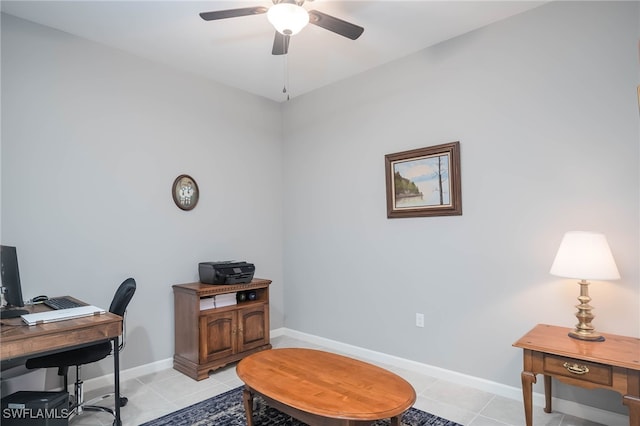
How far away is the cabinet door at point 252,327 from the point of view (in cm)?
335

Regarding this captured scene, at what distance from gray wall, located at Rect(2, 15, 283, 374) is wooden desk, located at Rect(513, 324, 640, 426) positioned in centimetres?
284

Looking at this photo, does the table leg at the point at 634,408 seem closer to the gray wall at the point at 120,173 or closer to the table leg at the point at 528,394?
the table leg at the point at 528,394

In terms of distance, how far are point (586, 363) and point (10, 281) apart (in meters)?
3.20

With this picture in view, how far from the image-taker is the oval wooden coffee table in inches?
67.5

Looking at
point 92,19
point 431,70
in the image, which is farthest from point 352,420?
point 92,19

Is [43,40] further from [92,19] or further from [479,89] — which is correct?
[479,89]

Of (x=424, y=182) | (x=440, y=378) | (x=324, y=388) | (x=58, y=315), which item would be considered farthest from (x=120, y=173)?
(x=440, y=378)

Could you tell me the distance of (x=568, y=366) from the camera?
194 cm

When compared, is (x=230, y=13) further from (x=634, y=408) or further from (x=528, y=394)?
(x=634, y=408)

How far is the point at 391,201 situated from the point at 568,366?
1817 millimetres

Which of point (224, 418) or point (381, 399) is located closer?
point (381, 399)

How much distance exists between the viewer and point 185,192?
11.4 ft

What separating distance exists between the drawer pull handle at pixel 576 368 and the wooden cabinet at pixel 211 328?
2.49 m

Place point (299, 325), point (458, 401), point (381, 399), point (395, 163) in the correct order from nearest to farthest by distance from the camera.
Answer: point (381, 399)
point (458, 401)
point (395, 163)
point (299, 325)
